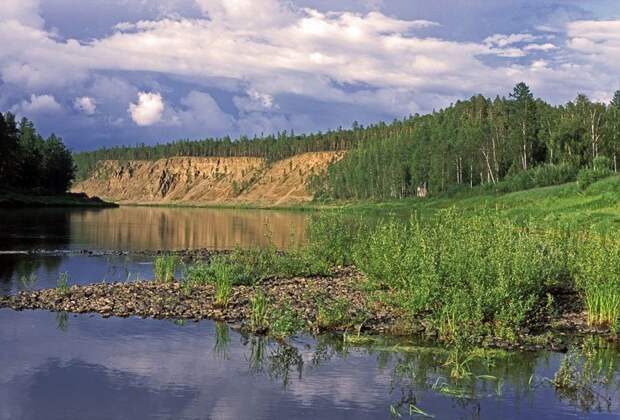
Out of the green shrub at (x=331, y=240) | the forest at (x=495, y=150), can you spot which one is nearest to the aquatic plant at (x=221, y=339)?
the green shrub at (x=331, y=240)

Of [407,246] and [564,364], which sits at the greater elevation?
[407,246]

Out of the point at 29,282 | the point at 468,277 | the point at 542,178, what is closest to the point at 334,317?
the point at 468,277

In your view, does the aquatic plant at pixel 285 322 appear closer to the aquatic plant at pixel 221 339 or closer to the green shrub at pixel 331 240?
the aquatic plant at pixel 221 339

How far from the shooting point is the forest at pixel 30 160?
130125 mm

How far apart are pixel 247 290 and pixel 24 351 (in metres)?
10.7

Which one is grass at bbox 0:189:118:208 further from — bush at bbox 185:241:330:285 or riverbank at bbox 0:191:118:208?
bush at bbox 185:241:330:285

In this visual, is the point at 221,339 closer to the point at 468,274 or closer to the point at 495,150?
the point at 468,274

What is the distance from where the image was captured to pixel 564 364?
683 inches

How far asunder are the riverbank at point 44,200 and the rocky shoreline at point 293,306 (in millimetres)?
99815

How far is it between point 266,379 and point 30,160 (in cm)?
13955

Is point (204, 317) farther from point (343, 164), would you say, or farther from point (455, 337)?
point (343, 164)

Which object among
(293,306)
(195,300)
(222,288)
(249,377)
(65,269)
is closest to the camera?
(249,377)

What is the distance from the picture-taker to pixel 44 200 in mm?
137375

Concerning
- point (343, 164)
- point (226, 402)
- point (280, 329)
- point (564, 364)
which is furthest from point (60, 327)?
point (343, 164)
